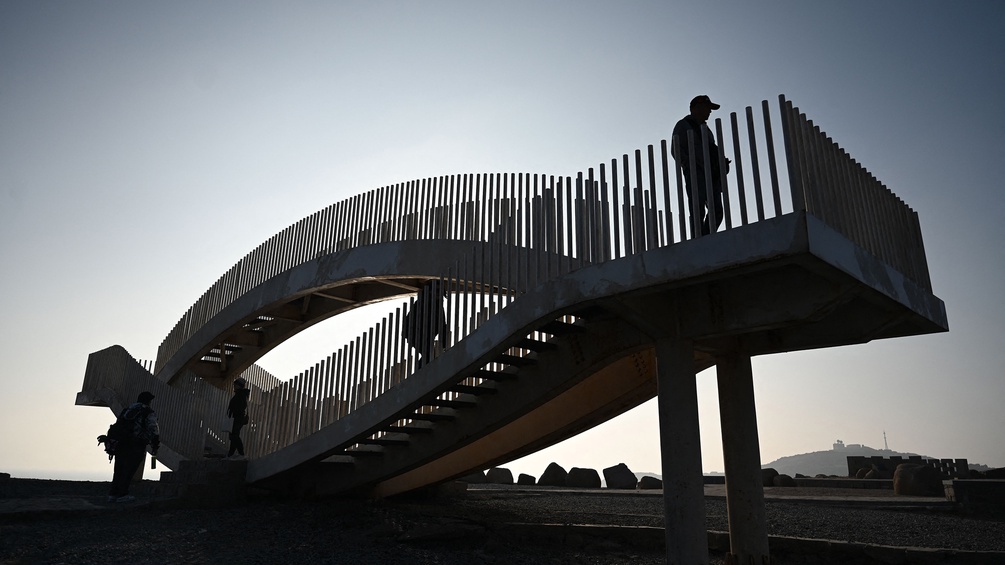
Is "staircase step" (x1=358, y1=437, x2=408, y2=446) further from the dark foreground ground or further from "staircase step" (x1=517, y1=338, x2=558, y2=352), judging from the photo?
"staircase step" (x1=517, y1=338, x2=558, y2=352)

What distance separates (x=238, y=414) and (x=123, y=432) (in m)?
1.82

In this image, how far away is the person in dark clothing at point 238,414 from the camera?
1285 cm

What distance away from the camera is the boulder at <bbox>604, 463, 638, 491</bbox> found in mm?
22938

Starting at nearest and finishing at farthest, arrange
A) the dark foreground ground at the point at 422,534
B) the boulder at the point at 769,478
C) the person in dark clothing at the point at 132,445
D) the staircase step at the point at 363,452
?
1. the dark foreground ground at the point at 422,534
2. the staircase step at the point at 363,452
3. the person in dark clothing at the point at 132,445
4. the boulder at the point at 769,478

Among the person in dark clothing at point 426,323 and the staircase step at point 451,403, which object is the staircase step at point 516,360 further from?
the staircase step at point 451,403

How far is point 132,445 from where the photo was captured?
12094mm

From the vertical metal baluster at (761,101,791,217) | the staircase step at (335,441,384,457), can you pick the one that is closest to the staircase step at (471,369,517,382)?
the staircase step at (335,441,384,457)

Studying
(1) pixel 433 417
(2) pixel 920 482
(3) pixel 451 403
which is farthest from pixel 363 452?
(2) pixel 920 482

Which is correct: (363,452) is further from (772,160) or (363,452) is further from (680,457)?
(772,160)

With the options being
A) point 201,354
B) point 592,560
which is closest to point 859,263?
point 592,560

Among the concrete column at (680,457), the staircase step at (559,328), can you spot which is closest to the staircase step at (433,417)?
the staircase step at (559,328)

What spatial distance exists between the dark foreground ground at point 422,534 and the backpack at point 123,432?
937mm

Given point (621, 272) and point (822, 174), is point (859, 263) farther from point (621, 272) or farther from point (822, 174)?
point (621, 272)

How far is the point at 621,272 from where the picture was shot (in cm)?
692
